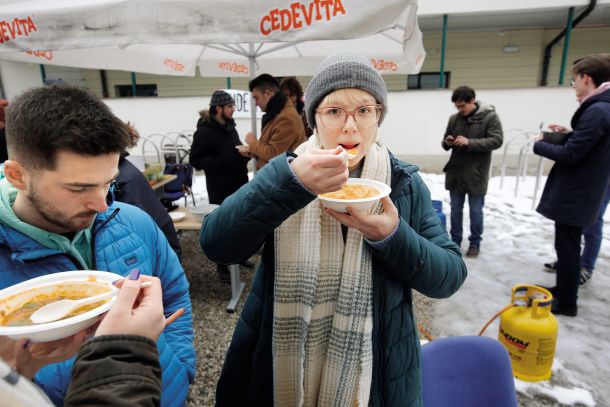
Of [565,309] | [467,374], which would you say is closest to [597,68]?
[565,309]

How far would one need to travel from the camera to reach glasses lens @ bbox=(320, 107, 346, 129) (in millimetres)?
1245

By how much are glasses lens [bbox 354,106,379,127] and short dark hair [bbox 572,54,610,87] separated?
118 inches

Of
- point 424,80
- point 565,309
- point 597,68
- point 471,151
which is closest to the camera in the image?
point 597,68

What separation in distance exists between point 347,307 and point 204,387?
2.09 m

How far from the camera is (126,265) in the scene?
127 centimetres

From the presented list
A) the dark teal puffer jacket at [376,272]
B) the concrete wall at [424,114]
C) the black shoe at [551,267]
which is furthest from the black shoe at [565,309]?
the concrete wall at [424,114]

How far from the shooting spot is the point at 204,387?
275 cm

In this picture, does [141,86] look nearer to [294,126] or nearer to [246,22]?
[294,126]

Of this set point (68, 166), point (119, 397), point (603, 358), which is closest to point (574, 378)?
point (603, 358)

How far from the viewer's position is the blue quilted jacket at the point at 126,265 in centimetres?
104

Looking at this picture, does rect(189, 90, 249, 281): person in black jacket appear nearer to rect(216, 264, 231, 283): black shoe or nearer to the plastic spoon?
rect(216, 264, 231, 283): black shoe

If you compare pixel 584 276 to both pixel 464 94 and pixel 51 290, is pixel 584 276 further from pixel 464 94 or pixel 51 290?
pixel 51 290

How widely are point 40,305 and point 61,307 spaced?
63 millimetres

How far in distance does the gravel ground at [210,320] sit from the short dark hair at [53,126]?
2.20 metres
